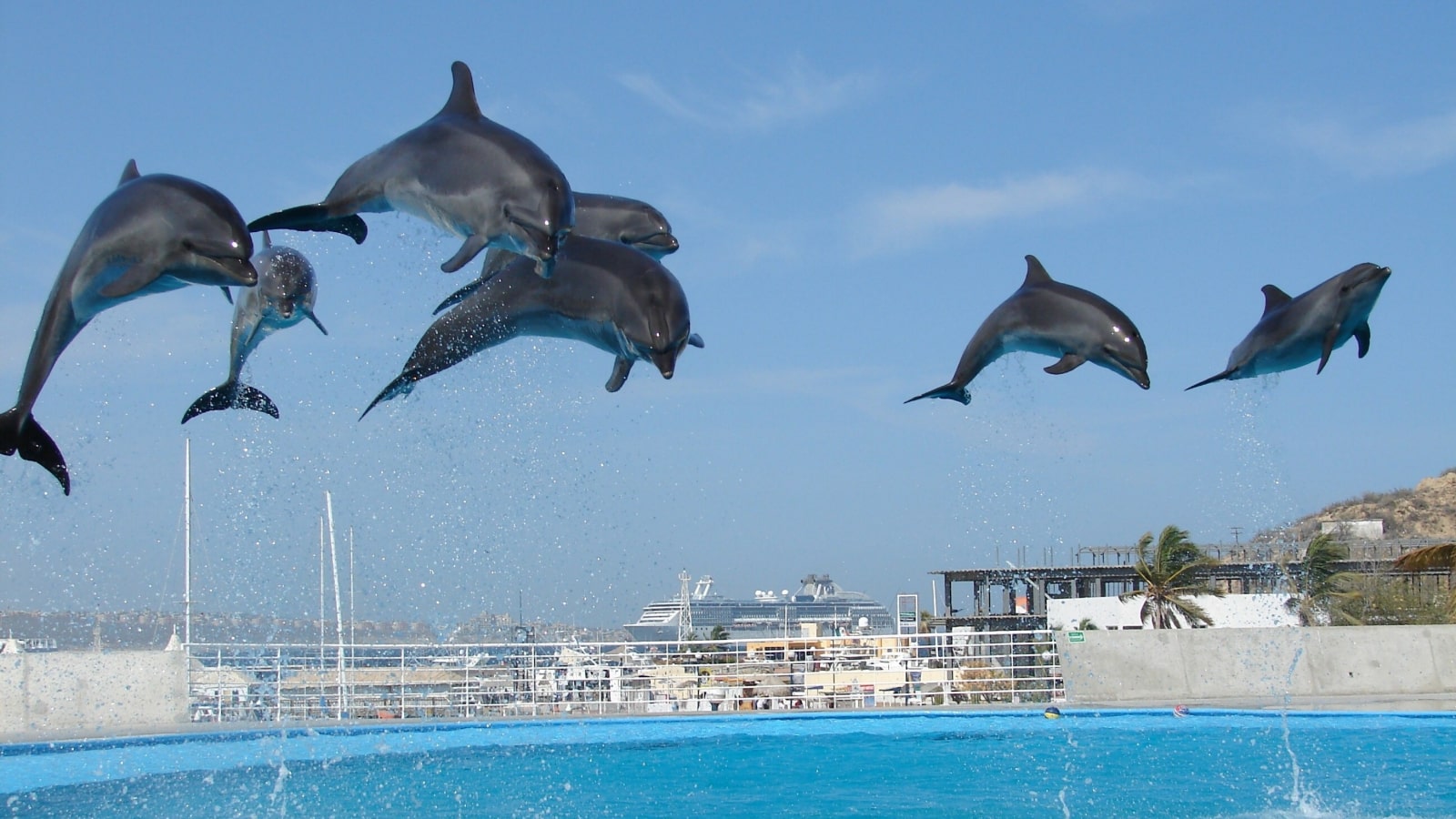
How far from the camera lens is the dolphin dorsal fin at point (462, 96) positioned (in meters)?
5.07

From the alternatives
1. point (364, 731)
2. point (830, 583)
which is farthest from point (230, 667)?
point (830, 583)

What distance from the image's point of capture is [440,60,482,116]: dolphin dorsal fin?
5.07 m

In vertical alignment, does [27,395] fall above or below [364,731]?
→ above

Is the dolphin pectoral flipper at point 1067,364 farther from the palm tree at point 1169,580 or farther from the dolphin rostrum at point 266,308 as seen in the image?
the palm tree at point 1169,580

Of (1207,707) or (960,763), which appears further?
(1207,707)

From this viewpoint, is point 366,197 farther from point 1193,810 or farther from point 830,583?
point 830,583

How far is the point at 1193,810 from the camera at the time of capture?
7.34 metres

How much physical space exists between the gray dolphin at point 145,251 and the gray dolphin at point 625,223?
148 cm

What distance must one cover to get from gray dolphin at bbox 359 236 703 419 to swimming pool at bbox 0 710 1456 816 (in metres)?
3.21

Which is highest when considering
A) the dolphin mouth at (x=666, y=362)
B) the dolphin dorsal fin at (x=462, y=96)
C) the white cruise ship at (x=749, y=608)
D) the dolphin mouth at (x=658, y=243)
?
the dolphin dorsal fin at (x=462, y=96)

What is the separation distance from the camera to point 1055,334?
6520 millimetres

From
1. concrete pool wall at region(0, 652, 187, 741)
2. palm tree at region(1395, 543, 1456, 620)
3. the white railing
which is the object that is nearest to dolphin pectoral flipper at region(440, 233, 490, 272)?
the white railing

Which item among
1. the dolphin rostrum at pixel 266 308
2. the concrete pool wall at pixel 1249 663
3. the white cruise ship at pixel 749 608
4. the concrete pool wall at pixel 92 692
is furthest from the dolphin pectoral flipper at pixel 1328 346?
the white cruise ship at pixel 749 608

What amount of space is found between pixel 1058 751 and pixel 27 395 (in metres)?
7.87
